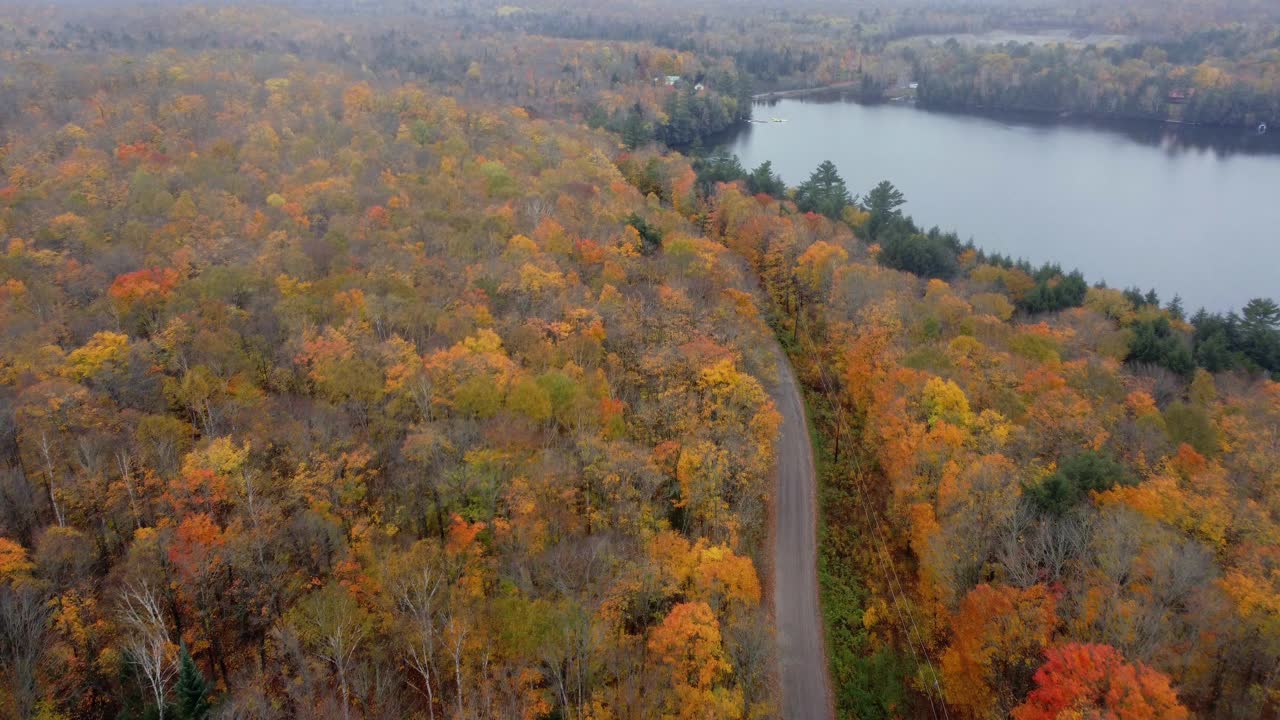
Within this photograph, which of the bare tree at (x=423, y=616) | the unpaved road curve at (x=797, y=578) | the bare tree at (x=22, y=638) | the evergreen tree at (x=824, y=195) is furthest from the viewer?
the evergreen tree at (x=824, y=195)

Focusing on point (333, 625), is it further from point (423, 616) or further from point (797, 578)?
point (797, 578)

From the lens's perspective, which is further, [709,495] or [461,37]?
[461,37]

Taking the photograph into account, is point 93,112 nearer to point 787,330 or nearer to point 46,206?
point 46,206

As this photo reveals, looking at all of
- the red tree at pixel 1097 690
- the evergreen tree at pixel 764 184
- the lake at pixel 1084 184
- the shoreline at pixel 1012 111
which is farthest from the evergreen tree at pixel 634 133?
the red tree at pixel 1097 690

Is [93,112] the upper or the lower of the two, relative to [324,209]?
upper

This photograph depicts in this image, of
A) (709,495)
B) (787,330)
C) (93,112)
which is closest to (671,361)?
(709,495)

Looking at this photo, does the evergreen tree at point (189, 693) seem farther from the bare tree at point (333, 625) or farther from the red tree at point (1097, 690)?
the red tree at point (1097, 690)

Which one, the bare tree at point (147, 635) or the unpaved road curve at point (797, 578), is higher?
the bare tree at point (147, 635)
